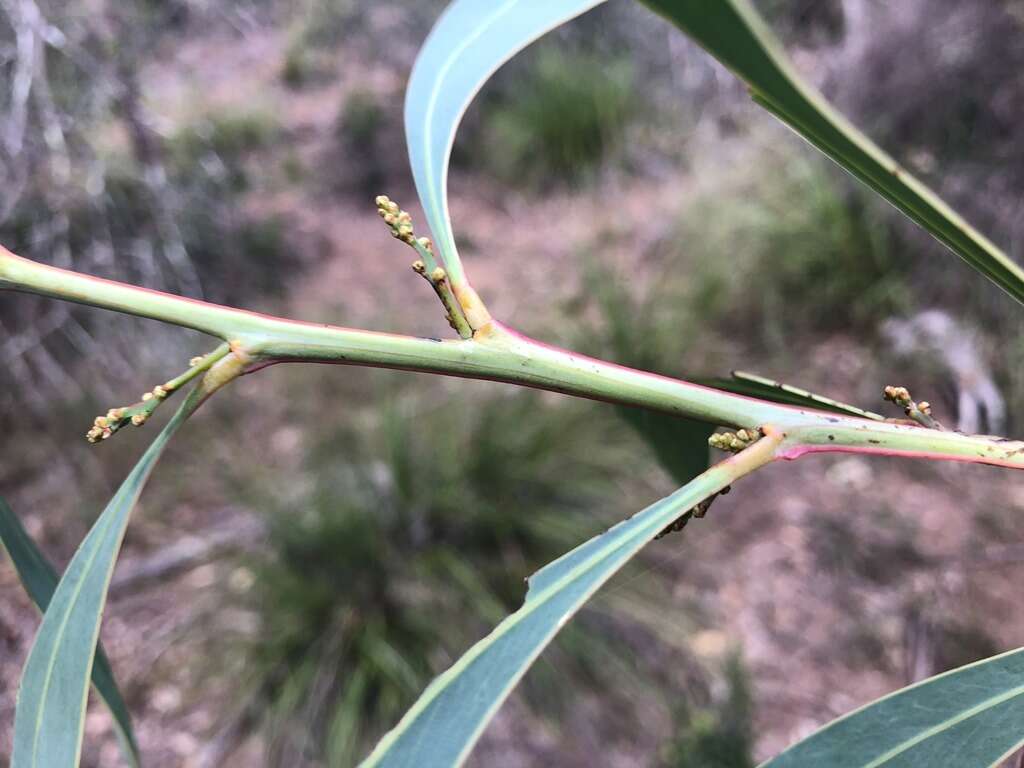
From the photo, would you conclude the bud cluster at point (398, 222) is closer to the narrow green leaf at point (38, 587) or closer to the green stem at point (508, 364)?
the green stem at point (508, 364)

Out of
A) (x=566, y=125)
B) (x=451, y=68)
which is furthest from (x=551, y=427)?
(x=566, y=125)

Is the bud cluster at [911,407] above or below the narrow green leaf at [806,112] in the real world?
below

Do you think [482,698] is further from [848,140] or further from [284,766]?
[284,766]

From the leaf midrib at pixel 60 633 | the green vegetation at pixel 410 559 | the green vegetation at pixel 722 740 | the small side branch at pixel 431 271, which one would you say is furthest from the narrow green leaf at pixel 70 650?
the green vegetation at pixel 410 559

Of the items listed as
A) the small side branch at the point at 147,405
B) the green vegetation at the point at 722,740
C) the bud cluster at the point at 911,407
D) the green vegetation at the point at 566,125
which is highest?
the green vegetation at the point at 566,125

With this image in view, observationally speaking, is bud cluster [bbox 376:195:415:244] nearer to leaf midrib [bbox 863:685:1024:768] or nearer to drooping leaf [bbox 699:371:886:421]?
drooping leaf [bbox 699:371:886:421]

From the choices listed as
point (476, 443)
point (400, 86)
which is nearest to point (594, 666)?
point (476, 443)
